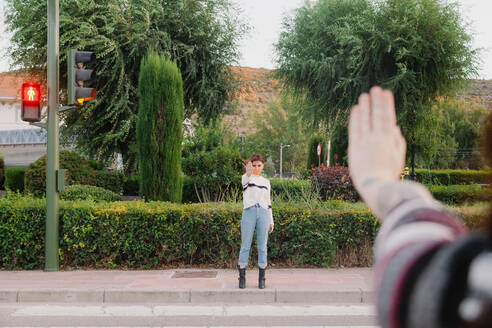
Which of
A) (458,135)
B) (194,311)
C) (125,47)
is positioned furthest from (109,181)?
(458,135)

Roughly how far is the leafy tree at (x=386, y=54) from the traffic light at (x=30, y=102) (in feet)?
45.2

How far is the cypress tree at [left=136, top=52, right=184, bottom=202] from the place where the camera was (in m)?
12.1

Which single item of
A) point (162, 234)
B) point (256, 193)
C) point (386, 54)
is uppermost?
point (386, 54)

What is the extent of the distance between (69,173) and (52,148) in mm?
7931

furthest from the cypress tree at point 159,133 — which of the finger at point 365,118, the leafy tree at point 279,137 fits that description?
the leafy tree at point 279,137

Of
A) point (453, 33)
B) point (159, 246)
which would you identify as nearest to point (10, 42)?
point (159, 246)

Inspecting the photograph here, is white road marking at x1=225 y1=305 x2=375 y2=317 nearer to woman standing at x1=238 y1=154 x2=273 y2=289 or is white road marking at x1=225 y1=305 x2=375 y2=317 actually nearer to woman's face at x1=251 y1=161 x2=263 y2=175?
woman standing at x1=238 y1=154 x2=273 y2=289

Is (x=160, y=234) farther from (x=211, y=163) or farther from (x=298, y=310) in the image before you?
(x=211, y=163)

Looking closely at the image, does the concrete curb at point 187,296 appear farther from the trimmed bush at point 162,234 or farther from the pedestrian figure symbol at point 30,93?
the pedestrian figure symbol at point 30,93

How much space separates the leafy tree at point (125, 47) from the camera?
1934 cm


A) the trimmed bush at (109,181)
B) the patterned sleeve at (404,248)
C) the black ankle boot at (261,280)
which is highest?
the patterned sleeve at (404,248)

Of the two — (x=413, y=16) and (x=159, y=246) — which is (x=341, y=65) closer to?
(x=413, y=16)

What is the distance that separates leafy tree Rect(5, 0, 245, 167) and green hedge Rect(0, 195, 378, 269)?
10205 millimetres

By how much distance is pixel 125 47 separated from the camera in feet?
66.7
